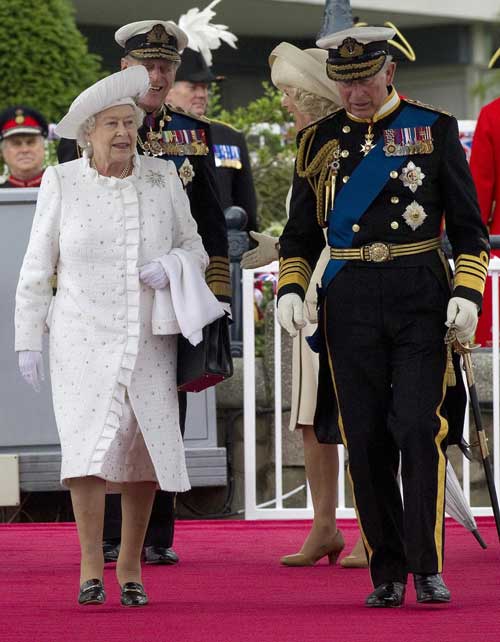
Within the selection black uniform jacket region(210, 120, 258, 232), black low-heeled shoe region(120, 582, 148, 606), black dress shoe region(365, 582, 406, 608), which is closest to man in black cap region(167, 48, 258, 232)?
black uniform jacket region(210, 120, 258, 232)

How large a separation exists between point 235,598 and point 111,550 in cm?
93

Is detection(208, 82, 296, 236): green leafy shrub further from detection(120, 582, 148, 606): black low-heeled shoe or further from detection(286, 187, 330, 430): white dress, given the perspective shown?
detection(120, 582, 148, 606): black low-heeled shoe

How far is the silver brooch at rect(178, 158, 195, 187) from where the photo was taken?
6.57m

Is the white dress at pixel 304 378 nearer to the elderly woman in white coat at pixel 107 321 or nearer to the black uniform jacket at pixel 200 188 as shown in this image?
the black uniform jacket at pixel 200 188

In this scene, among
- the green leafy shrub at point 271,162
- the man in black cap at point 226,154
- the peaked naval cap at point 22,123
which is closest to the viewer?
the man in black cap at point 226,154

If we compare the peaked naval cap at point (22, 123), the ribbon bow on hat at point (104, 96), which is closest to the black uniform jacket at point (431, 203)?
the ribbon bow on hat at point (104, 96)

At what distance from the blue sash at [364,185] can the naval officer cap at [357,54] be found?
0.60 feet

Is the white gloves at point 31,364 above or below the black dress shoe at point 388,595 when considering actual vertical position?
above

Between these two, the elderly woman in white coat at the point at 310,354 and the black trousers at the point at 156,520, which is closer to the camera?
the elderly woman in white coat at the point at 310,354

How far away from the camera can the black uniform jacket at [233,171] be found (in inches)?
361

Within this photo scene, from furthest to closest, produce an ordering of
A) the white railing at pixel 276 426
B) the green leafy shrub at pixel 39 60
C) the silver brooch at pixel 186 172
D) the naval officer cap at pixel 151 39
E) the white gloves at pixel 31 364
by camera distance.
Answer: the green leafy shrub at pixel 39 60 < the white railing at pixel 276 426 < the silver brooch at pixel 186 172 < the naval officer cap at pixel 151 39 < the white gloves at pixel 31 364

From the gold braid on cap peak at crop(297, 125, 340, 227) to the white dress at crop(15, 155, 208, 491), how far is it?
1.59 feet

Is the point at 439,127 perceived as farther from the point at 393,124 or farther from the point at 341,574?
the point at 341,574

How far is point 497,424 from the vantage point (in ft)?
26.3
